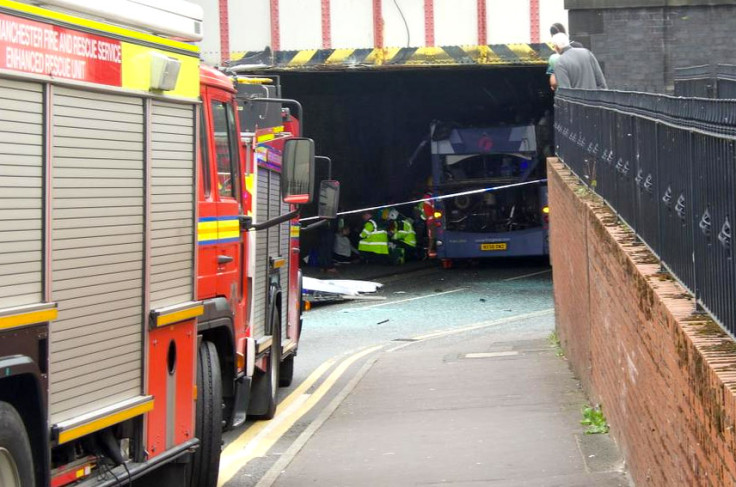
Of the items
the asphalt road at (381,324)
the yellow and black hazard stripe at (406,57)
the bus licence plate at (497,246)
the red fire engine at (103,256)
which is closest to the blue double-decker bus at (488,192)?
the bus licence plate at (497,246)

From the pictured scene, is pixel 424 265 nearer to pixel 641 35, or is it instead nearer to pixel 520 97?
pixel 520 97

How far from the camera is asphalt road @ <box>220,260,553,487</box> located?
11055mm

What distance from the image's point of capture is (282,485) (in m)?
9.03

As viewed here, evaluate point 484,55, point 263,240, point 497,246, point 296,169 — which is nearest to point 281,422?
point 263,240

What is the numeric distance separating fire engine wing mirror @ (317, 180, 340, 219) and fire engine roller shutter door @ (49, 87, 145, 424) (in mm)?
3615

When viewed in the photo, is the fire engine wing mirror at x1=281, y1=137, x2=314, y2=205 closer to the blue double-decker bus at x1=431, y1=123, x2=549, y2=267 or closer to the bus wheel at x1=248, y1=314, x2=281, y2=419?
the bus wheel at x1=248, y1=314, x2=281, y2=419

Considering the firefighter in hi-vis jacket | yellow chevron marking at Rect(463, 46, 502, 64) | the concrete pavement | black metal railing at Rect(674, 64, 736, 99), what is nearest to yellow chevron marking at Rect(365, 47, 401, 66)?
yellow chevron marking at Rect(463, 46, 502, 64)

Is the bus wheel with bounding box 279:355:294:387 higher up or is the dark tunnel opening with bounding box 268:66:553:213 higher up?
the dark tunnel opening with bounding box 268:66:553:213

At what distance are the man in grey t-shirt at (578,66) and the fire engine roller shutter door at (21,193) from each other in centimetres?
1166

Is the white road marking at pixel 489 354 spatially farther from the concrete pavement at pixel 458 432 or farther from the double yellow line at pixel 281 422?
the double yellow line at pixel 281 422

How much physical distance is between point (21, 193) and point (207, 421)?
3.14m

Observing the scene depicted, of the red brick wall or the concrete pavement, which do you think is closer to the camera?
the red brick wall

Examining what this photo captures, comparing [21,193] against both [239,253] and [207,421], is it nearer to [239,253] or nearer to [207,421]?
[207,421]

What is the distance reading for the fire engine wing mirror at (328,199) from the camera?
10.2 metres
